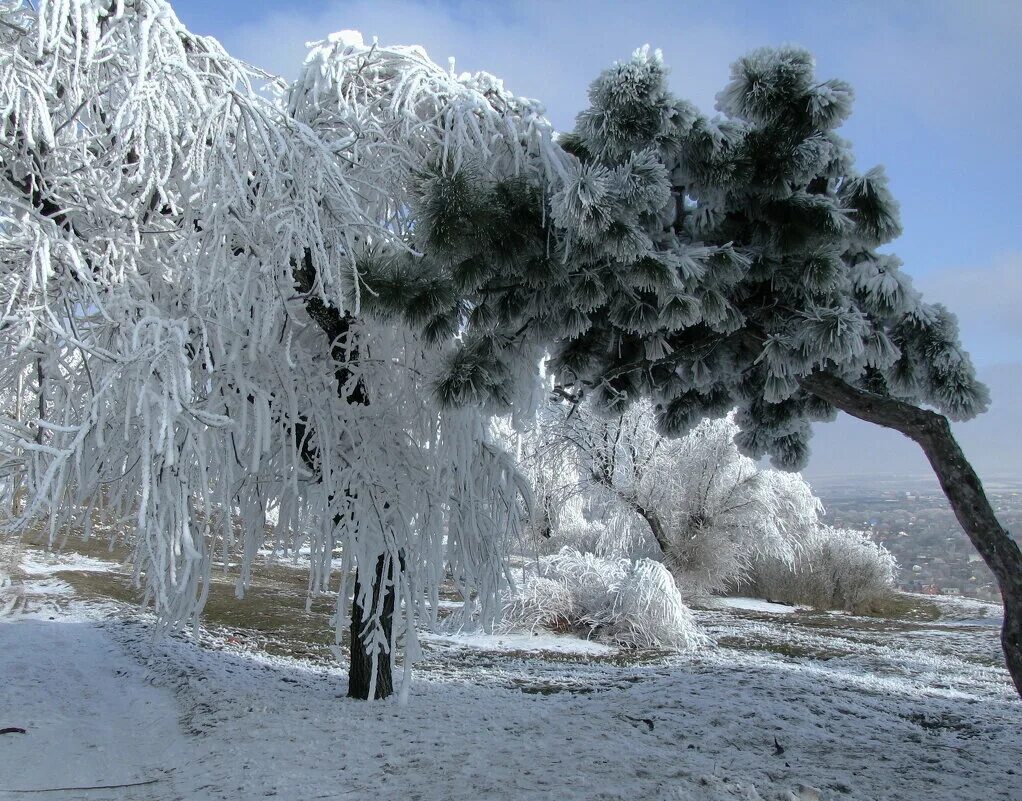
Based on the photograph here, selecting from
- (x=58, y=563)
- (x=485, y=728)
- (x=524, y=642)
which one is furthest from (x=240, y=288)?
(x=58, y=563)

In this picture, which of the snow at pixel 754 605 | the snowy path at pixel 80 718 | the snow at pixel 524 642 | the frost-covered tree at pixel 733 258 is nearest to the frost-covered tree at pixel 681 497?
the snow at pixel 754 605

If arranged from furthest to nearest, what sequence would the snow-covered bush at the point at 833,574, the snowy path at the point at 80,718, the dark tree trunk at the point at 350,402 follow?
the snow-covered bush at the point at 833,574 < the dark tree trunk at the point at 350,402 < the snowy path at the point at 80,718

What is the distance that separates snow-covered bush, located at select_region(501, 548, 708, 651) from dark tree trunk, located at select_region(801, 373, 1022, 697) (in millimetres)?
5326

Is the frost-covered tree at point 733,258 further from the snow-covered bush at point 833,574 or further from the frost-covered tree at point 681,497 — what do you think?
the snow-covered bush at point 833,574

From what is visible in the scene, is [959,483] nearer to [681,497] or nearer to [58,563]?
[681,497]

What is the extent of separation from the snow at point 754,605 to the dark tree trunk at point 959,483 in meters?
10.3

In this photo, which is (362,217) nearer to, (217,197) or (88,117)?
(217,197)

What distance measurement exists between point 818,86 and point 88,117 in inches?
155

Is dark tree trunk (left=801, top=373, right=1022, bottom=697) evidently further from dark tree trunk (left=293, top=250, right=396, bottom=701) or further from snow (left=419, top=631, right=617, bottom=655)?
snow (left=419, top=631, right=617, bottom=655)

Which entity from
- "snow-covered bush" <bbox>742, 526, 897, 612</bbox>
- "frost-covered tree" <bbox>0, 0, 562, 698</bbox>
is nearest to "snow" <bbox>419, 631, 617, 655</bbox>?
"frost-covered tree" <bbox>0, 0, 562, 698</bbox>

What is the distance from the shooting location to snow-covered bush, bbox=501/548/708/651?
29.4ft

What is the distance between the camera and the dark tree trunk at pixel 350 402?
4.71 meters

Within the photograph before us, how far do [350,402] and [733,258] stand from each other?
276 cm

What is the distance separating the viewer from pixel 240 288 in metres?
4.18
